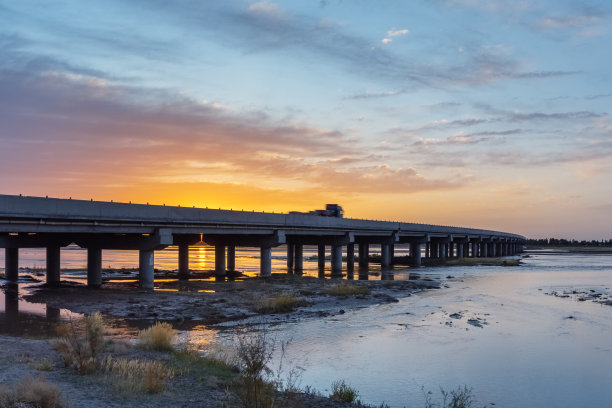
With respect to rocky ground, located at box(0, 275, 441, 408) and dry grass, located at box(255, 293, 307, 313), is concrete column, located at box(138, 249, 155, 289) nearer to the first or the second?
rocky ground, located at box(0, 275, 441, 408)

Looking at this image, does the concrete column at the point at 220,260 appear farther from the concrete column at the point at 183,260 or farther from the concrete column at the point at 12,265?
the concrete column at the point at 12,265

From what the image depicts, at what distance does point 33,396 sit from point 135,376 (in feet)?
11.0

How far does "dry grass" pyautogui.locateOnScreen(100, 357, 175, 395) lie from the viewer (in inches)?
524

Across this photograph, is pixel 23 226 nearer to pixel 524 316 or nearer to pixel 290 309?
pixel 290 309

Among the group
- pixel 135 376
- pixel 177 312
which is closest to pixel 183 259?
pixel 177 312

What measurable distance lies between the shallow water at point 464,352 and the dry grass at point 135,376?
15.4ft

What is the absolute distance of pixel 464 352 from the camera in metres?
22.1

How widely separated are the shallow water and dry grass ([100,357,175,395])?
4.70 m

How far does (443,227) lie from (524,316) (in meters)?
75.6

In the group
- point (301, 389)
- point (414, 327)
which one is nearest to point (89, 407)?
point (301, 389)

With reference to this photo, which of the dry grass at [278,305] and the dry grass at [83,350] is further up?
the dry grass at [83,350]

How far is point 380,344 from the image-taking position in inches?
914

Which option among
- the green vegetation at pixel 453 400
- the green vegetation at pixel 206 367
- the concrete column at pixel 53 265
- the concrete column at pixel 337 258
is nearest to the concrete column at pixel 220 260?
the concrete column at pixel 53 265

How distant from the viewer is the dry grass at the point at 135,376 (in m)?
13.3
